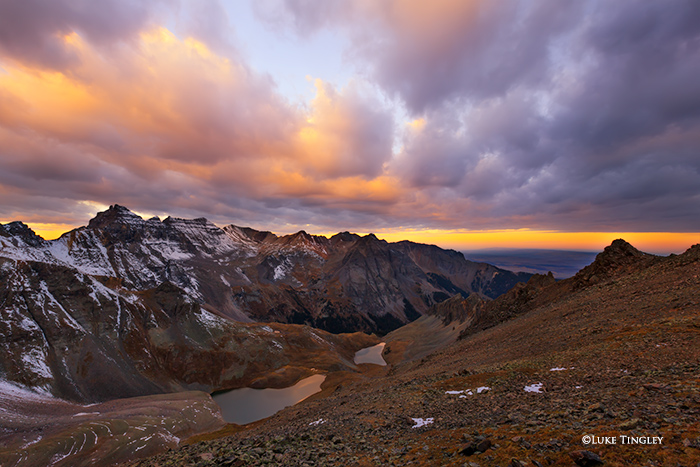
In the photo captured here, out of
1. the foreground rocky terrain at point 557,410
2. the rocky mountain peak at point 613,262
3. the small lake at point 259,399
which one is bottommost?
the small lake at point 259,399

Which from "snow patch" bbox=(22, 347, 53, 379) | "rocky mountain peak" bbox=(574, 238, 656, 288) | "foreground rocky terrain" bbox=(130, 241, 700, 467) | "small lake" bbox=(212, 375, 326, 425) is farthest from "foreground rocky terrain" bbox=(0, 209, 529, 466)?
"rocky mountain peak" bbox=(574, 238, 656, 288)

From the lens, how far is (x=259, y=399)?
132 meters

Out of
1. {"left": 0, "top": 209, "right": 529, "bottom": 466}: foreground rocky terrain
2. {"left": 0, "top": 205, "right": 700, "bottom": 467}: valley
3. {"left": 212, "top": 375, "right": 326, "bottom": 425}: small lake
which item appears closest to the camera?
{"left": 0, "top": 205, "right": 700, "bottom": 467}: valley

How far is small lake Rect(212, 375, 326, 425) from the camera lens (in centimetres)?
11306

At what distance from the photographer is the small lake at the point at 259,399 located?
4451 inches

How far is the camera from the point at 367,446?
18.0 m

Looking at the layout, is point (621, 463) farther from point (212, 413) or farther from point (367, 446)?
point (212, 413)

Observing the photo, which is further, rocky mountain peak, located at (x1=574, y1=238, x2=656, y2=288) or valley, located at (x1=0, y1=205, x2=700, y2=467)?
rocky mountain peak, located at (x1=574, y1=238, x2=656, y2=288)

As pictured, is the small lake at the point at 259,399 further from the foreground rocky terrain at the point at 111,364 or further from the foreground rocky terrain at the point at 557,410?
the foreground rocky terrain at the point at 557,410

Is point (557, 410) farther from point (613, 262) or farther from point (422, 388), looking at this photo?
point (613, 262)

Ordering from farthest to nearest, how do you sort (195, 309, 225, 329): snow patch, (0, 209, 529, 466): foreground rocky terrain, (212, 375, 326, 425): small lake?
(195, 309, 225, 329): snow patch
(212, 375, 326, 425): small lake
(0, 209, 529, 466): foreground rocky terrain

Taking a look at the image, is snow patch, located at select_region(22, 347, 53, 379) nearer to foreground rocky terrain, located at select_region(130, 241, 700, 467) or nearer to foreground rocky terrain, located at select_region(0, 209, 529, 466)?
foreground rocky terrain, located at select_region(0, 209, 529, 466)

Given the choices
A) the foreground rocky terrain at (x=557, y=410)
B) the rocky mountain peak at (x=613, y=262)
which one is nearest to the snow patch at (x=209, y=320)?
the foreground rocky terrain at (x=557, y=410)

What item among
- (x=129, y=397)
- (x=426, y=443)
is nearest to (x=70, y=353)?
(x=129, y=397)
